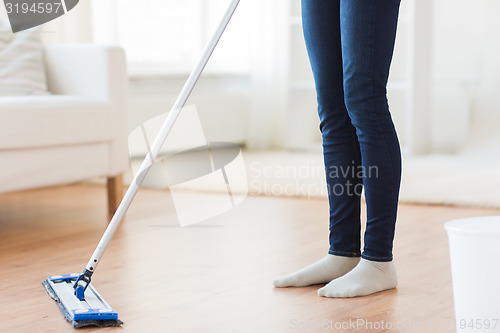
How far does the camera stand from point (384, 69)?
61.0 inches

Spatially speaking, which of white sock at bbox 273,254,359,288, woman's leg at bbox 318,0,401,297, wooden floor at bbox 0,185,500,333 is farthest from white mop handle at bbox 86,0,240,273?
white sock at bbox 273,254,359,288

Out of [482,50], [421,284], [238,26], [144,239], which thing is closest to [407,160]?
[482,50]

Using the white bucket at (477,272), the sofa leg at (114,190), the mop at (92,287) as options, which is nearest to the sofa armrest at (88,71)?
the sofa leg at (114,190)

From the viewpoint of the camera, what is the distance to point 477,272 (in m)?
1.21

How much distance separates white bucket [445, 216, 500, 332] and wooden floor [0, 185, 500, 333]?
173 mm

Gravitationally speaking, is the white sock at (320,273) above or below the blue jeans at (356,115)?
below

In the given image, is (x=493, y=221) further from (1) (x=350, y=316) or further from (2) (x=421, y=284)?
(2) (x=421, y=284)

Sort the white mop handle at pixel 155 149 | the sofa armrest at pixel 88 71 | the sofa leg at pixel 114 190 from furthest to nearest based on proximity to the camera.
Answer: the sofa leg at pixel 114 190 → the sofa armrest at pixel 88 71 → the white mop handle at pixel 155 149

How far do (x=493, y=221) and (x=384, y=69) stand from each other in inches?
16.6

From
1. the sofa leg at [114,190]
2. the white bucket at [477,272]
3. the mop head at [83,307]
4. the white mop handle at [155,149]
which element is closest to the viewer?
the white bucket at [477,272]

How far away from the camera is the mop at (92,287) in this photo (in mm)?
1440

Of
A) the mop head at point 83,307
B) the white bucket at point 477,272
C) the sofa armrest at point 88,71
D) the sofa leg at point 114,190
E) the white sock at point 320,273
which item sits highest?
the sofa armrest at point 88,71

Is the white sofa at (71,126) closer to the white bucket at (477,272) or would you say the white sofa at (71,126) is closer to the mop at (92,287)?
the mop at (92,287)

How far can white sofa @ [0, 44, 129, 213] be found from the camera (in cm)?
232
